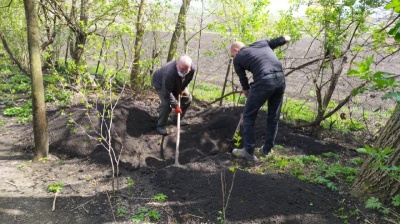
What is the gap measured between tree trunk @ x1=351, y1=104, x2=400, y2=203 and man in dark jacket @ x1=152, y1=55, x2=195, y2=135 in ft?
9.93

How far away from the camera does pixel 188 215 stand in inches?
139

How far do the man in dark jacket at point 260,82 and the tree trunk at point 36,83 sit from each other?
2.77 m

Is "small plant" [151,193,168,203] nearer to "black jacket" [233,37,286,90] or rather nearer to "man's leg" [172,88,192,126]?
"black jacket" [233,37,286,90]

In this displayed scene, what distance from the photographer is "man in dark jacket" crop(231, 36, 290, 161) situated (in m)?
4.54

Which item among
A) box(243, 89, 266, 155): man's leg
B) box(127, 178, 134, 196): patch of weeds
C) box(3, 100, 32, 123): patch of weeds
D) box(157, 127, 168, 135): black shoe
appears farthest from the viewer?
box(3, 100, 32, 123): patch of weeds

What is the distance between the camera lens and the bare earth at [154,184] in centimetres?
356

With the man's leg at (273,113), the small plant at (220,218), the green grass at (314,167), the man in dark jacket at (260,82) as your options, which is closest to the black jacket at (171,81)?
the man in dark jacket at (260,82)

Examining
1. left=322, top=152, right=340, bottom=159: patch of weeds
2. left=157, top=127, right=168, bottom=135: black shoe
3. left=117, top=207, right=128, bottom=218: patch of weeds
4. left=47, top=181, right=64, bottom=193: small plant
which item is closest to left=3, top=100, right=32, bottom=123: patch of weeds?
left=157, top=127, right=168, bottom=135: black shoe

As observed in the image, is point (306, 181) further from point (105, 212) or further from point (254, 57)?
point (105, 212)

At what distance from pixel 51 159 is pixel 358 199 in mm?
4293

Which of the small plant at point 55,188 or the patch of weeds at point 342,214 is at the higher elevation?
the patch of weeds at point 342,214

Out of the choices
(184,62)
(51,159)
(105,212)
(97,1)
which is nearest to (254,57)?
(184,62)

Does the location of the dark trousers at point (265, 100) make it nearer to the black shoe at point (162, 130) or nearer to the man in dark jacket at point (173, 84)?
the man in dark jacket at point (173, 84)

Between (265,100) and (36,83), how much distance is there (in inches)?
127
